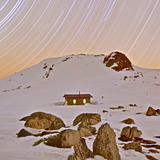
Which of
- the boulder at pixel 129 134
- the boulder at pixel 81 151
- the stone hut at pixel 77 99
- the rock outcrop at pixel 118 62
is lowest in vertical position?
the boulder at pixel 81 151

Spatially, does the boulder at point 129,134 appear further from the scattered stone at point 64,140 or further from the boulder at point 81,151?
the boulder at point 81,151

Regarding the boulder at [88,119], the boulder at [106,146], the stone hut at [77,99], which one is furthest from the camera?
the stone hut at [77,99]

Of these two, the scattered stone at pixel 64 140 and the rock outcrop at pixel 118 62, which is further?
the rock outcrop at pixel 118 62

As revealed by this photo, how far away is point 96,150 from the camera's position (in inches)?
430

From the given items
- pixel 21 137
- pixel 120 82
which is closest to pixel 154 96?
pixel 120 82

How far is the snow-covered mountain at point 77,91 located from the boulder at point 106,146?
3.66 ft

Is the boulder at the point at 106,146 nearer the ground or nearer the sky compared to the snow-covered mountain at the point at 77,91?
nearer the ground

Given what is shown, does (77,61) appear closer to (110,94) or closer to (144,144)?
(110,94)

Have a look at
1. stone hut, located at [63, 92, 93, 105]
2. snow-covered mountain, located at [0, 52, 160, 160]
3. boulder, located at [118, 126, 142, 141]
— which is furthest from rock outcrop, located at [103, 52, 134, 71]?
boulder, located at [118, 126, 142, 141]

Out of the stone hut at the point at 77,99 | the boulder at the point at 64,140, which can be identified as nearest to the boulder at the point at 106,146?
the boulder at the point at 64,140

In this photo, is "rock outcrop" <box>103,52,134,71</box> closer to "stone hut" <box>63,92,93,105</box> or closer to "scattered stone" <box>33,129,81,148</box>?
"stone hut" <box>63,92,93,105</box>

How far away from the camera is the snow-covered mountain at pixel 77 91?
1305 cm

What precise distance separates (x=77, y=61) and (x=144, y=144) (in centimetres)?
10764

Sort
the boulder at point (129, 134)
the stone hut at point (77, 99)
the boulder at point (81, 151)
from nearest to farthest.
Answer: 1. the boulder at point (81, 151)
2. the boulder at point (129, 134)
3. the stone hut at point (77, 99)
